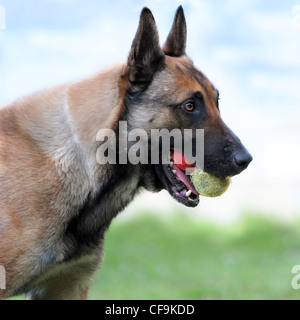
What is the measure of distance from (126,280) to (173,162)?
17.6 feet

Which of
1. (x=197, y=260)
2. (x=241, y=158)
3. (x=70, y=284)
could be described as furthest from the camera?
(x=197, y=260)

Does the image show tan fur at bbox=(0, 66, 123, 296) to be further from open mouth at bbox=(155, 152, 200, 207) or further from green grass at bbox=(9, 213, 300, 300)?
green grass at bbox=(9, 213, 300, 300)

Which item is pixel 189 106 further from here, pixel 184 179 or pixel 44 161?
pixel 44 161

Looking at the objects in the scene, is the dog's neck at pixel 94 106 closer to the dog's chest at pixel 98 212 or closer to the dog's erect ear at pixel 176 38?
the dog's chest at pixel 98 212

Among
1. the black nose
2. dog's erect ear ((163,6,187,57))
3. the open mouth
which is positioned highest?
dog's erect ear ((163,6,187,57))

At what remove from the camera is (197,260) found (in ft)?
36.4

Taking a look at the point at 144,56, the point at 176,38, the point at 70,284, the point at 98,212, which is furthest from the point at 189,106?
the point at 70,284

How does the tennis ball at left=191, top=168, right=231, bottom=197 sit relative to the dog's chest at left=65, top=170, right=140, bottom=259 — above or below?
above

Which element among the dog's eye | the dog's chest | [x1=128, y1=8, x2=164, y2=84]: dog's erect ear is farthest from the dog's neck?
the dog's eye

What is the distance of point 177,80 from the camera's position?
4227 mm

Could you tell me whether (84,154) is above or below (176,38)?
below

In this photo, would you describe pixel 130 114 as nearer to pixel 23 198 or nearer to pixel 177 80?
pixel 177 80

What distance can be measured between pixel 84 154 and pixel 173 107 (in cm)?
70

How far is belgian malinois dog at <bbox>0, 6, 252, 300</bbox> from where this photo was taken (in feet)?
13.2
